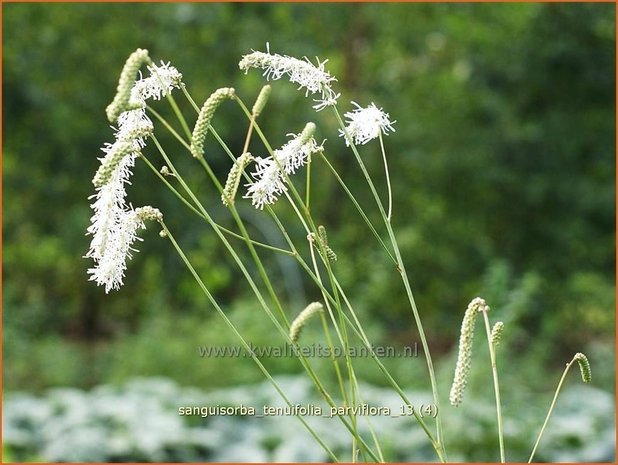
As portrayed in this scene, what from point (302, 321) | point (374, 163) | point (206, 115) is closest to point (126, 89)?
point (206, 115)

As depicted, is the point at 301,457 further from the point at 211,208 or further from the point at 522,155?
the point at 522,155

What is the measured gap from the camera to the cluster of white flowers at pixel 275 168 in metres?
0.83

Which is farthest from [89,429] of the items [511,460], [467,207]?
[467,207]

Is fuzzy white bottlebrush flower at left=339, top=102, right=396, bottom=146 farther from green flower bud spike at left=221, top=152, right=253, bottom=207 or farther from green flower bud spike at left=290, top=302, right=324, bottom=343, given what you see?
green flower bud spike at left=290, top=302, right=324, bottom=343

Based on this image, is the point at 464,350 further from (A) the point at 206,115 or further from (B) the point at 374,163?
(B) the point at 374,163

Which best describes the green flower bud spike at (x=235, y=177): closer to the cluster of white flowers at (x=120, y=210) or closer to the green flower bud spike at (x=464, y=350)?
the cluster of white flowers at (x=120, y=210)

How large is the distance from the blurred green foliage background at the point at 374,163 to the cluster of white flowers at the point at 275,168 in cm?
357

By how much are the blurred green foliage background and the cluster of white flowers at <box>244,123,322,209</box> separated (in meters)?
3.57

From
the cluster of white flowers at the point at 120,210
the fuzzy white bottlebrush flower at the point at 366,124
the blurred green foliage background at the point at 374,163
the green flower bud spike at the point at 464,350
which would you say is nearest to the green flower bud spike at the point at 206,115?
the cluster of white flowers at the point at 120,210

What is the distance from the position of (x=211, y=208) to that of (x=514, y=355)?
6.37 ft

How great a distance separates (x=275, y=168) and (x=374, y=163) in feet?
16.7

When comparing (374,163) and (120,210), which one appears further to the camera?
(374,163)

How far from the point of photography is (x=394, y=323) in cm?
560

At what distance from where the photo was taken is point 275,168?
0.83m
